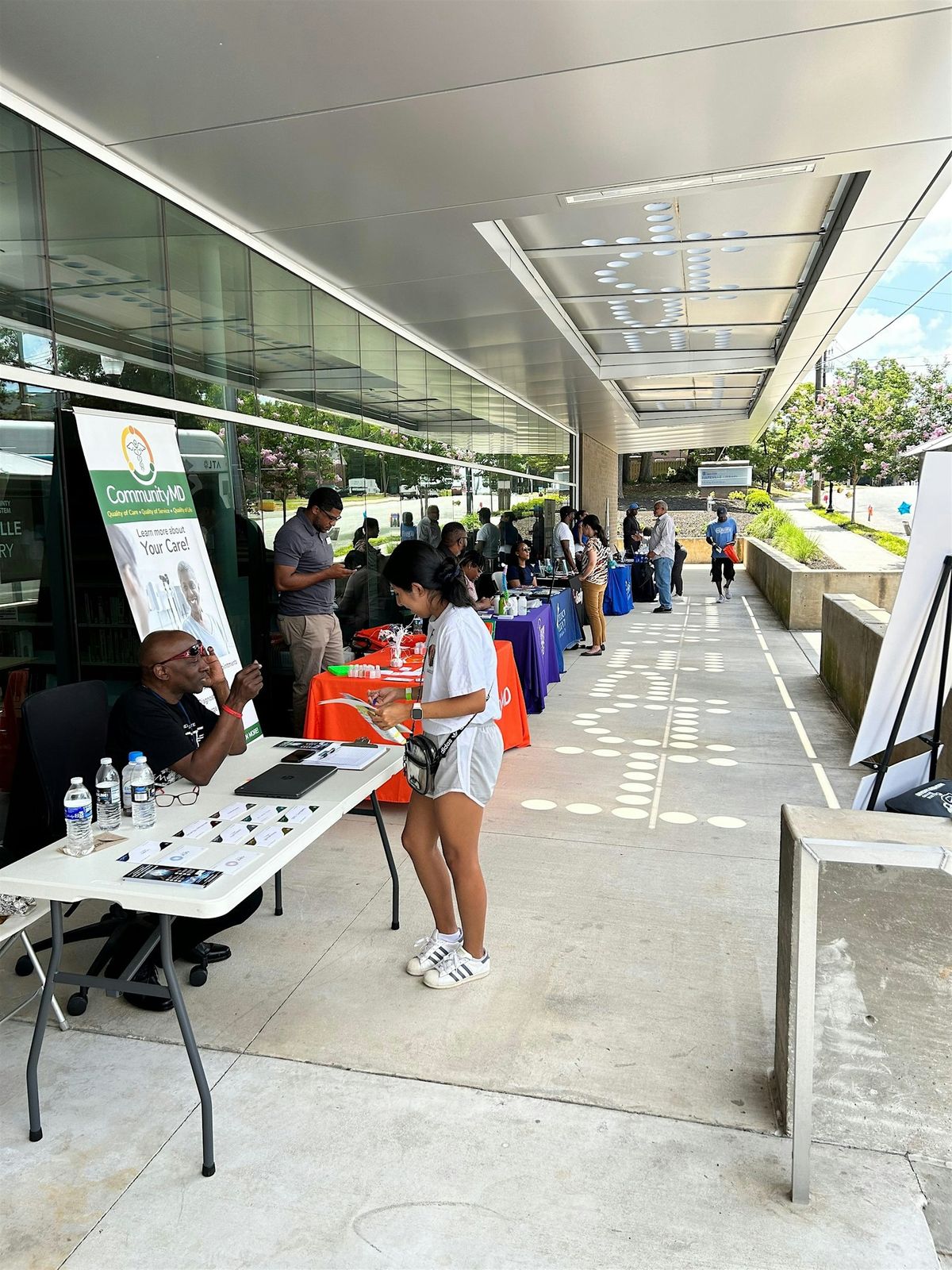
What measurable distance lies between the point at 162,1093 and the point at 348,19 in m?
3.52

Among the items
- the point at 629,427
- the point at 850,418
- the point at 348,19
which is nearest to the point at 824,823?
the point at 348,19

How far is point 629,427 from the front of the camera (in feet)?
67.3

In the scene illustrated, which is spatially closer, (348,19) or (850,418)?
(348,19)

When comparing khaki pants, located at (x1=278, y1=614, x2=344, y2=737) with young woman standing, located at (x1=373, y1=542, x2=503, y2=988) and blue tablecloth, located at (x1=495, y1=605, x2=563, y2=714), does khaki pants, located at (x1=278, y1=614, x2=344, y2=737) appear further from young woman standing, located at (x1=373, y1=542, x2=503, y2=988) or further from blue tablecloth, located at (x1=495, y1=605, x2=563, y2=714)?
young woman standing, located at (x1=373, y1=542, x2=503, y2=988)

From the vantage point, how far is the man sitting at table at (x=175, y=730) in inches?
117

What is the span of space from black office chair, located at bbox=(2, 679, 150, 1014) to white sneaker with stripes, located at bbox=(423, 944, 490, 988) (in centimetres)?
106

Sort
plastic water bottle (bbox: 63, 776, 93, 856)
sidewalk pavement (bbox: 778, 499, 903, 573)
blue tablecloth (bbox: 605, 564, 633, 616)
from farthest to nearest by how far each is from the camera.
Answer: sidewalk pavement (bbox: 778, 499, 903, 573), blue tablecloth (bbox: 605, 564, 633, 616), plastic water bottle (bbox: 63, 776, 93, 856)

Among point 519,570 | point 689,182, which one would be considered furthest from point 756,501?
point 689,182

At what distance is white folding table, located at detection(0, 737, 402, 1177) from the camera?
86.1 inches

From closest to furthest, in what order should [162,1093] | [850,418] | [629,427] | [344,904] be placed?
[162,1093] < [344,904] < [629,427] < [850,418]

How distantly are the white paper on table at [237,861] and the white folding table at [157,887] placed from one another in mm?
13

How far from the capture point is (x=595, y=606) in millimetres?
10000

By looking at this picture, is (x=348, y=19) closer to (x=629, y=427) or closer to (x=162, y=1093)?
(x=162, y=1093)

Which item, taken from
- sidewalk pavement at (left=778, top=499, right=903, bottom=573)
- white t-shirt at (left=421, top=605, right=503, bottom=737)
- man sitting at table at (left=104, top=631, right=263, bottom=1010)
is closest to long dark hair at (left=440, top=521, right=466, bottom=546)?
man sitting at table at (left=104, top=631, right=263, bottom=1010)
